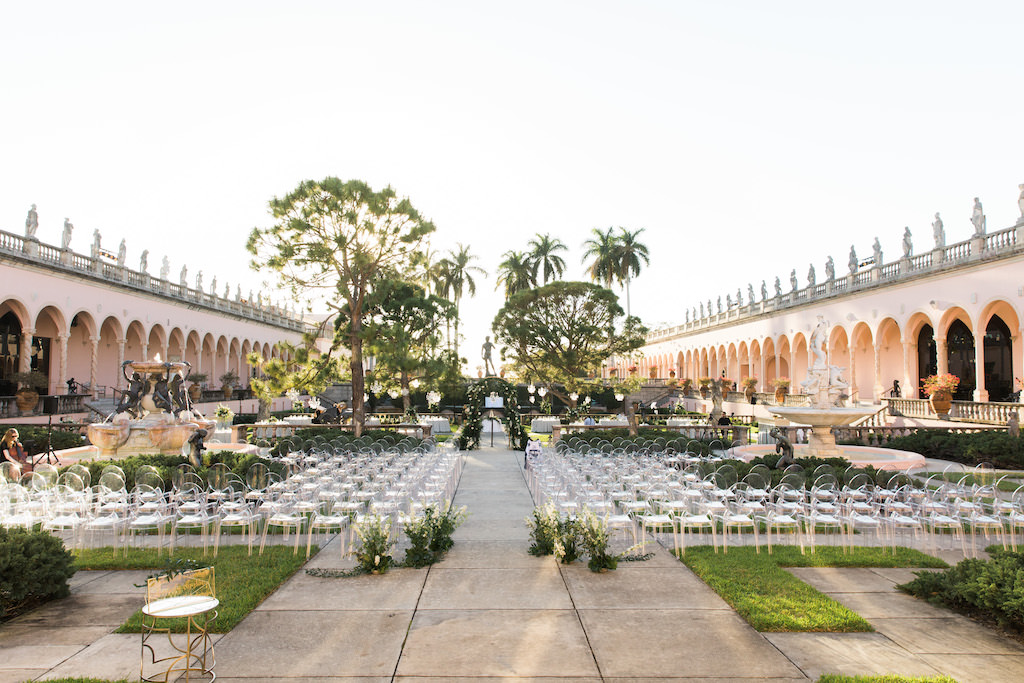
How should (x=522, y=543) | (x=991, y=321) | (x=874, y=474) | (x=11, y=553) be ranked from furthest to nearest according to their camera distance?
(x=991, y=321) < (x=874, y=474) < (x=522, y=543) < (x=11, y=553)

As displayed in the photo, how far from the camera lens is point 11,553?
673 cm

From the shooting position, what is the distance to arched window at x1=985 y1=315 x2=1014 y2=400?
32031 millimetres

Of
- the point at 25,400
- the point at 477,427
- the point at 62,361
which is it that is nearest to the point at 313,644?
the point at 477,427

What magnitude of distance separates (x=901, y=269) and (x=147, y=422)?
33054mm

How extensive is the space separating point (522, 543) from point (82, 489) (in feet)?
22.4

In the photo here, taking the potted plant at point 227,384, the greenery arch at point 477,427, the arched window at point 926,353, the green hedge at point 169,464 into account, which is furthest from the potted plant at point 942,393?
the potted plant at point 227,384

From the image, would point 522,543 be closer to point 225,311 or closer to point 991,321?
point 991,321

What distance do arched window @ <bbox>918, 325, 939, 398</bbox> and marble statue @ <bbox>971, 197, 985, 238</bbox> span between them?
9.21m

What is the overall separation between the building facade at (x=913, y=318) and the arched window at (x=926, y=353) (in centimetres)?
5

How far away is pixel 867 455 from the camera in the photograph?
1884 centimetres

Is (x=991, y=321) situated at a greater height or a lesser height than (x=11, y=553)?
greater

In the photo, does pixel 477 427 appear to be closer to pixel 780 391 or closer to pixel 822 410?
pixel 822 410

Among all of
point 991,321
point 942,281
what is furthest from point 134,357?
point 991,321

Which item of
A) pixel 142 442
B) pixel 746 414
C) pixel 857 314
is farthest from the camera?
pixel 746 414
